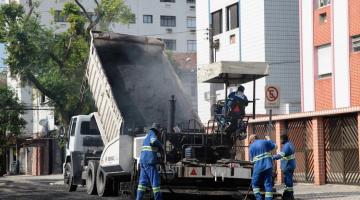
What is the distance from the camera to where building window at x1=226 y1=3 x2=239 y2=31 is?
3784 centimetres

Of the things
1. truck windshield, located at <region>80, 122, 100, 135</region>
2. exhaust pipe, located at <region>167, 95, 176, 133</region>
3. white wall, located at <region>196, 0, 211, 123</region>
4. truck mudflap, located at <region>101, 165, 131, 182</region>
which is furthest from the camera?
white wall, located at <region>196, 0, 211, 123</region>

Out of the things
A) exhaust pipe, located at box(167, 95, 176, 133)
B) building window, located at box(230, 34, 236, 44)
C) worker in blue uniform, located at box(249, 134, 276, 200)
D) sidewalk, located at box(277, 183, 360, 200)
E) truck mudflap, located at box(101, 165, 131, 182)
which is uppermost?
building window, located at box(230, 34, 236, 44)

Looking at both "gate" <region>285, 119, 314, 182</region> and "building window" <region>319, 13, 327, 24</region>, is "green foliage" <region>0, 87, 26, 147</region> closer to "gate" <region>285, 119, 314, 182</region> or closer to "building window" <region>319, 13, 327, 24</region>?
"building window" <region>319, 13, 327, 24</region>

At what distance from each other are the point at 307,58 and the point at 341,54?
240 centimetres

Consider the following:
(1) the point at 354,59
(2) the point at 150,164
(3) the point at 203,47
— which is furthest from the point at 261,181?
(3) the point at 203,47

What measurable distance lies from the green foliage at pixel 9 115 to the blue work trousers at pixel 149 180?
3105 cm

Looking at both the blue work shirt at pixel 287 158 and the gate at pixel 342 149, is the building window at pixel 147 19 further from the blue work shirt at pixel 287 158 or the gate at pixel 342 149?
the blue work shirt at pixel 287 158

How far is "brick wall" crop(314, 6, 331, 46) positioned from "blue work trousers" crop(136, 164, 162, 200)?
1736cm

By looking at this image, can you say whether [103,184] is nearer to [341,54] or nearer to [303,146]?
[303,146]

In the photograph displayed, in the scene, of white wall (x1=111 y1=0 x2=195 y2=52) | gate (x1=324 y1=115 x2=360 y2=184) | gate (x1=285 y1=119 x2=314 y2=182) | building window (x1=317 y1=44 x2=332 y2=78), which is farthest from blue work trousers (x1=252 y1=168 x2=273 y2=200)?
white wall (x1=111 y1=0 x2=195 y2=52)

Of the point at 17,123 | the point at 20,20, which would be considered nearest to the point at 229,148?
the point at 20,20

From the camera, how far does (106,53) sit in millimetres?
18422

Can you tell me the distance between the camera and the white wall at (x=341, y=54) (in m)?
28.5

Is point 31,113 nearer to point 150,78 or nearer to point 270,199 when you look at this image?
point 150,78
